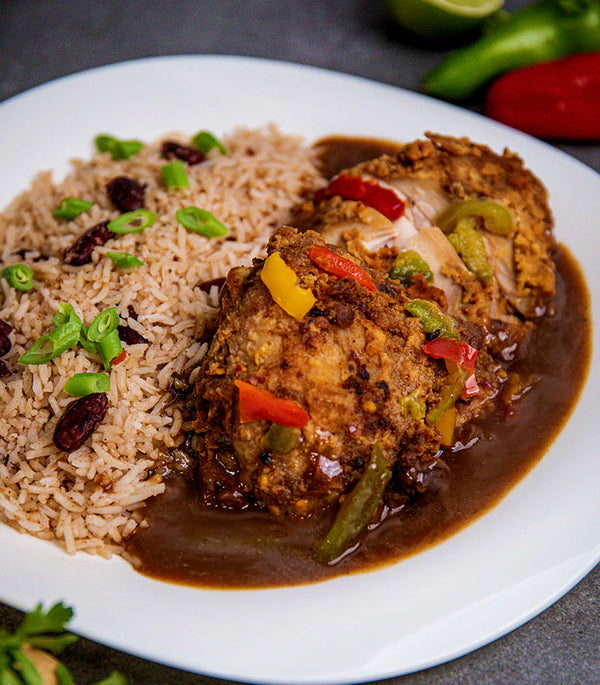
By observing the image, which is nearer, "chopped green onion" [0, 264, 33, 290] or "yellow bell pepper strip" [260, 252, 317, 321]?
"yellow bell pepper strip" [260, 252, 317, 321]

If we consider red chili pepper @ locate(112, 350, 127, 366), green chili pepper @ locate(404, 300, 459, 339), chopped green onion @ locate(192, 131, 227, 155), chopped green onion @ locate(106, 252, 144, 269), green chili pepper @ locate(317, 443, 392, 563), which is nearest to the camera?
green chili pepper @ locate(317, 443, 392, 563)

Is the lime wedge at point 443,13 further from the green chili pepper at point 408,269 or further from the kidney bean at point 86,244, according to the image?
the kidney bean at point 86,244

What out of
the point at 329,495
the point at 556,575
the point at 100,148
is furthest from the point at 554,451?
the point at 100,148

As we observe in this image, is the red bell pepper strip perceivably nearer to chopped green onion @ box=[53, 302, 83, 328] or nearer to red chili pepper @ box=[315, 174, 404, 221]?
red chili pepper @ box=[315, 174, 404, 221]

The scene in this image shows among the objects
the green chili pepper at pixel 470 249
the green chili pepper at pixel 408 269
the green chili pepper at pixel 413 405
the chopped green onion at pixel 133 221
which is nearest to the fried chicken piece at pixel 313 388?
the green chili pepper at pixel 413 405

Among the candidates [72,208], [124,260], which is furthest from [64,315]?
[72,208]

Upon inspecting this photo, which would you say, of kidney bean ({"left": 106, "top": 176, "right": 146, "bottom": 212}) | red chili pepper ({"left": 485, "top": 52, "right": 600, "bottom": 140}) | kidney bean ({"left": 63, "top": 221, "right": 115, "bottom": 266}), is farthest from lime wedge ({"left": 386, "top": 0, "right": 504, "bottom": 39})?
kidney bean ({"left": 63, "top": 221, "right": 115, "bottom": 266})

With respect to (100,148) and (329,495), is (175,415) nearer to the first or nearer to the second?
(329,495)
